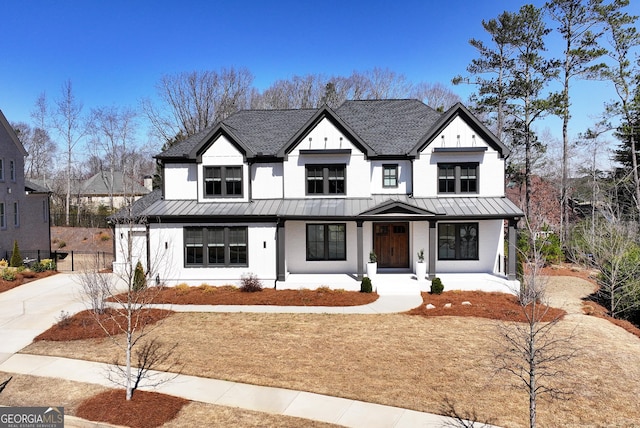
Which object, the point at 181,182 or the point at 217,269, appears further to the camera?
the point at 181,182

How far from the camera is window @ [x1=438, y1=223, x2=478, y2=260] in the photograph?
70.8 ft

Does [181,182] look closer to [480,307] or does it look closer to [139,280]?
[139,280]

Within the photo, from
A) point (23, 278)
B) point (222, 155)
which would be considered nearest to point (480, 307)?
point (222, 155)

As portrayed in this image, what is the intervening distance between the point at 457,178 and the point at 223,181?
41.2 feet

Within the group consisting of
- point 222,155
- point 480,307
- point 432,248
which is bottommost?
point 480,307

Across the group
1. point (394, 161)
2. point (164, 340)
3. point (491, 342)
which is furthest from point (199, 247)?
point (491, 342)

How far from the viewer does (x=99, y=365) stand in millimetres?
11023

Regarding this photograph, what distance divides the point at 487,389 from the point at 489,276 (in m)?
12.1

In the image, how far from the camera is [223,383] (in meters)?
9.95

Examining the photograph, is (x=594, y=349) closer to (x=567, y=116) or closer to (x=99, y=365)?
(x=99, y=365)

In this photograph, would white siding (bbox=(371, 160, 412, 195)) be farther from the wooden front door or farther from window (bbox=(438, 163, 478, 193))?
the wooden front door

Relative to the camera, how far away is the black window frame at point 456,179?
71.2 ft

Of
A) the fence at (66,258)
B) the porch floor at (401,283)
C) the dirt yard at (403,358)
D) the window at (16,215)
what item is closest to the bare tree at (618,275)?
the dirt yard at (403,358)

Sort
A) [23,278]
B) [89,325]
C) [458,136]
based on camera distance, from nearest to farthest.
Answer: [89,325] → [458,136] → [23,278]
